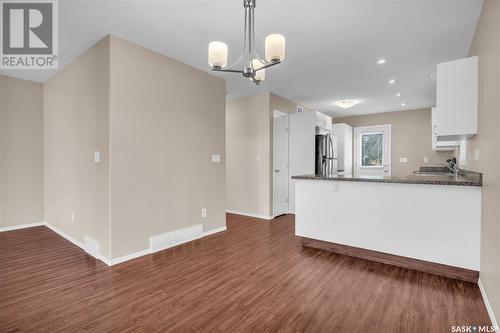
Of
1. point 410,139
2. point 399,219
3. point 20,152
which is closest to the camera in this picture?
point 399,219

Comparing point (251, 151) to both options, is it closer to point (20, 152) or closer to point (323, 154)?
point (323, 154)

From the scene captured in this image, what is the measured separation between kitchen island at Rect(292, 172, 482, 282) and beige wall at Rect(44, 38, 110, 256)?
2523mm

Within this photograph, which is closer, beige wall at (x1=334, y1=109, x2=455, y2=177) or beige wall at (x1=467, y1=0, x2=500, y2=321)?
beige wall at (x1=467, y1=0, x2=500, y2=321)

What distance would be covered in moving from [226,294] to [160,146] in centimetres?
201

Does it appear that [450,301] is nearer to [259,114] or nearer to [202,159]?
[202,159]

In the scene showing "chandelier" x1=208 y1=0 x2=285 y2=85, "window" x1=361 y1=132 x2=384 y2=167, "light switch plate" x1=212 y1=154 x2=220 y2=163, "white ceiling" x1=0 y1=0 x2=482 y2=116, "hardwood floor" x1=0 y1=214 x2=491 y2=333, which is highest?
"white ceiling" x1=0 y1=0 x2=482 y2=116

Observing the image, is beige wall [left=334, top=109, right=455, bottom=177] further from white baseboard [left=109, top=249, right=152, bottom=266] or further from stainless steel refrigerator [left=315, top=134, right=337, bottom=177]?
white baseboard [left=109, top=249, right=152, bottom=266]

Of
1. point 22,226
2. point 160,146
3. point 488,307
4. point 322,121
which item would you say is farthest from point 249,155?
point 22,226

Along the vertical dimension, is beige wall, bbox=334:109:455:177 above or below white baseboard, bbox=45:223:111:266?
above

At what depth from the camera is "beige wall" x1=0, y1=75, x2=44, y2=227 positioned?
4.02 meters

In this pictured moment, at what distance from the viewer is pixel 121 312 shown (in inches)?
72.1

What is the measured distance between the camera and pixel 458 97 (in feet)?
7.74

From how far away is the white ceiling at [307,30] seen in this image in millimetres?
2238

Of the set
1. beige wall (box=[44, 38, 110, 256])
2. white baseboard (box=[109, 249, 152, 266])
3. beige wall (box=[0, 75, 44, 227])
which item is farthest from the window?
beige wall (box=[0, 75, 44, 227])
